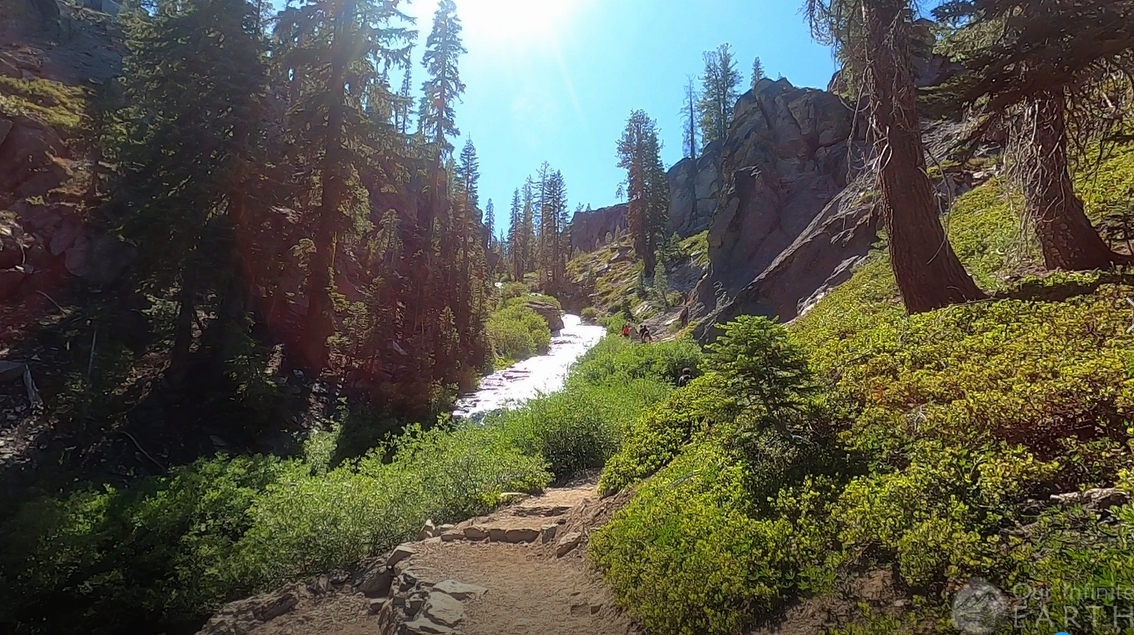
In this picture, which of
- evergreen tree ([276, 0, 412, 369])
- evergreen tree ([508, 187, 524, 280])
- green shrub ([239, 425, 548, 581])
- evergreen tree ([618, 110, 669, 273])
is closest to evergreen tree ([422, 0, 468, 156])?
evergreen tree ([276, 0, 412, 369])

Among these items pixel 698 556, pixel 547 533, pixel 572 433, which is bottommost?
pixel 547 533

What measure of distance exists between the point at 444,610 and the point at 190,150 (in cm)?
1506

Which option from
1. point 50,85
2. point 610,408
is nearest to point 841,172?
point 610,408

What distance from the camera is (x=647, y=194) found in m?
58.9

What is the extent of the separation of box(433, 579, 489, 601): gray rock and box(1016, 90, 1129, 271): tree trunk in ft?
31.2

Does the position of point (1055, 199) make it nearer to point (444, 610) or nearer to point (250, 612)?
point (444, 610)

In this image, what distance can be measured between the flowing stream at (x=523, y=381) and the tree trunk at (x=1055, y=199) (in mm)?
10414

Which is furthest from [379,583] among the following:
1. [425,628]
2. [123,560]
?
[123,560]

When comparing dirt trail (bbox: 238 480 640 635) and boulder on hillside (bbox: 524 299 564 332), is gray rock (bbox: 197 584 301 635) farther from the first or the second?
boulder on hillside (bbox: 524 299 564 332)

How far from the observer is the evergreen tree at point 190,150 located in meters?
14.3

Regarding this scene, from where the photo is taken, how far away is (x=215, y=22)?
15703mm

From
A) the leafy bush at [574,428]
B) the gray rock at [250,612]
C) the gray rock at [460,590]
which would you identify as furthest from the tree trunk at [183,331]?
the gray rock at [460,590]

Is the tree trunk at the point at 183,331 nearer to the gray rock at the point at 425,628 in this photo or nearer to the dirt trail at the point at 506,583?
the dirt trail at the point at 506,583

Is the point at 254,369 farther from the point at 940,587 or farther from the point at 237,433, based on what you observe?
the point at 940,587
